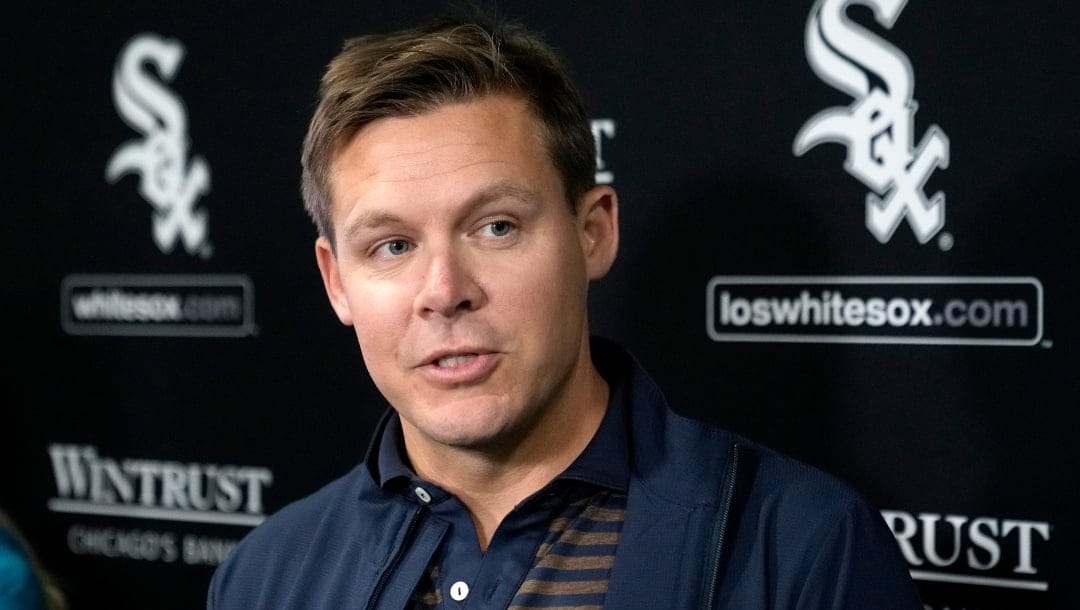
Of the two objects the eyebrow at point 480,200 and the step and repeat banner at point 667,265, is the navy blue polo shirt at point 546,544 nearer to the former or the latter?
the eyebrow at point 480,200

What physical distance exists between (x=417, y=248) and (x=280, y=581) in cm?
40

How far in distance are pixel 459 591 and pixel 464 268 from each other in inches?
11.7

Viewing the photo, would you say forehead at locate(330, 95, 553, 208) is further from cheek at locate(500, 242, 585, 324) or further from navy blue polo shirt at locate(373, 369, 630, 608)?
navy blue polo shirt at locate(373, 369, 630, 608)

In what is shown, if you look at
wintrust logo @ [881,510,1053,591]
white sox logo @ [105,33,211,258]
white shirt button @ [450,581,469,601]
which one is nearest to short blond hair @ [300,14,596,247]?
white shirt button @ [450,581,469,601]

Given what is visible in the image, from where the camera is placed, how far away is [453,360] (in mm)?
1209

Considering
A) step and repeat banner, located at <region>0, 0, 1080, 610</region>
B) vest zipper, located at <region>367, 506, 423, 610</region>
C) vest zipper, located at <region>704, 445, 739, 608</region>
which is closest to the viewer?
vest zipper, located at <region>704, 445, 739, 608</region>

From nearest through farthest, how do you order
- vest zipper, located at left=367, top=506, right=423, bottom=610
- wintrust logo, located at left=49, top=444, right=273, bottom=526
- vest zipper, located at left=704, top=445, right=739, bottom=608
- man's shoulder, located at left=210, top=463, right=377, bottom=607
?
vest zipper, located at left=704, top=445, right=739, bottom=608 < vest zipper, located at left=367, top=506, right=423, bottom=610 < man's shoulder, located at left=210, top=463, right=377, bottom=607 < wintrust logo, located at left=49, top=444, right=273, bottom=526

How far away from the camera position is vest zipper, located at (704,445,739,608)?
1.15 meters

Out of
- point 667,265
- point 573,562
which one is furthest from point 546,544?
point 667,265

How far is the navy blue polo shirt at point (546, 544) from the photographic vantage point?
119 centimetres

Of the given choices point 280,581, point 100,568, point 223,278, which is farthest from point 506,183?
point 100,568

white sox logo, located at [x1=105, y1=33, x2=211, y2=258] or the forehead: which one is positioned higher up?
white sox logo, located at [x1=105, y1=33, x2=211, y2=258]

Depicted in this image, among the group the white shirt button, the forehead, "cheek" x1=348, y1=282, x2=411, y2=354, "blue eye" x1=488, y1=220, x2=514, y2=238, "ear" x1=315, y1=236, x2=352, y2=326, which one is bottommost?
the white shirt button

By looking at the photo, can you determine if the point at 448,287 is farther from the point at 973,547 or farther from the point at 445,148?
the point at 973,547
